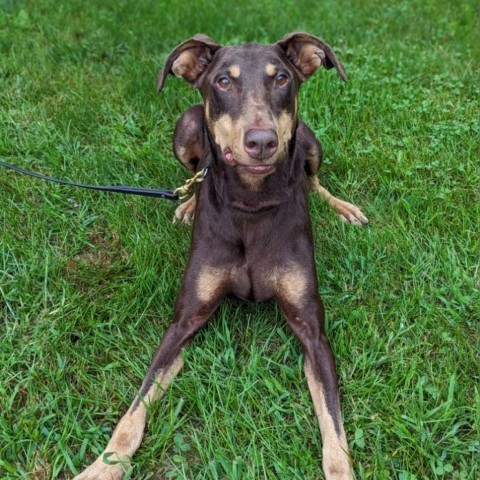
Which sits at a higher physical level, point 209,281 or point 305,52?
point 305,52

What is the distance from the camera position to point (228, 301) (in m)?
3.56

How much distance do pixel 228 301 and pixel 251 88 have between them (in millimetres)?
1288

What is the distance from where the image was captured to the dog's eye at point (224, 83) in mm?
3005

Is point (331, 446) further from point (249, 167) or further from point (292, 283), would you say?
point (249, 167)

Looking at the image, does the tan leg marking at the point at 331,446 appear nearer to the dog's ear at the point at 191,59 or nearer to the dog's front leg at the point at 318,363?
the dog's front leg at the point at 318,363

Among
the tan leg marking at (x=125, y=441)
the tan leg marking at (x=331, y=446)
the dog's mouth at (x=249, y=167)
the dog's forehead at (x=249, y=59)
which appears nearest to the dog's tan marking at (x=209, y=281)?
the tan leg marking at (x=125, y=441)

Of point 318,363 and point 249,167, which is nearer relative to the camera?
point 249,167

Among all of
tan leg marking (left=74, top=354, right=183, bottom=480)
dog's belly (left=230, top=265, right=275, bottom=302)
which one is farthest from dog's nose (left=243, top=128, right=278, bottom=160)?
tan leg marking (left=74, top=354, right=183, bottom=480)

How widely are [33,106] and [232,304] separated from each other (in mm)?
2791

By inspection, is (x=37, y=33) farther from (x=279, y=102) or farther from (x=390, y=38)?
(x=279, y=102)

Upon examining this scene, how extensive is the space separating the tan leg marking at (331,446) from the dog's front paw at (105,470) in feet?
2.98

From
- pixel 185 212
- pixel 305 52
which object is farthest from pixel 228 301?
pixel 305 52

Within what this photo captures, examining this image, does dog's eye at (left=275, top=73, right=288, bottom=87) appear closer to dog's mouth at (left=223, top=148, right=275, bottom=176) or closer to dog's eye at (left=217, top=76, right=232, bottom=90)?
dog's eye at (left=217, top=76, right=232, bottom=90)

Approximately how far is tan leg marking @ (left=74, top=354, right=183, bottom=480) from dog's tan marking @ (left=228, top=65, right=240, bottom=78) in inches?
61.3
